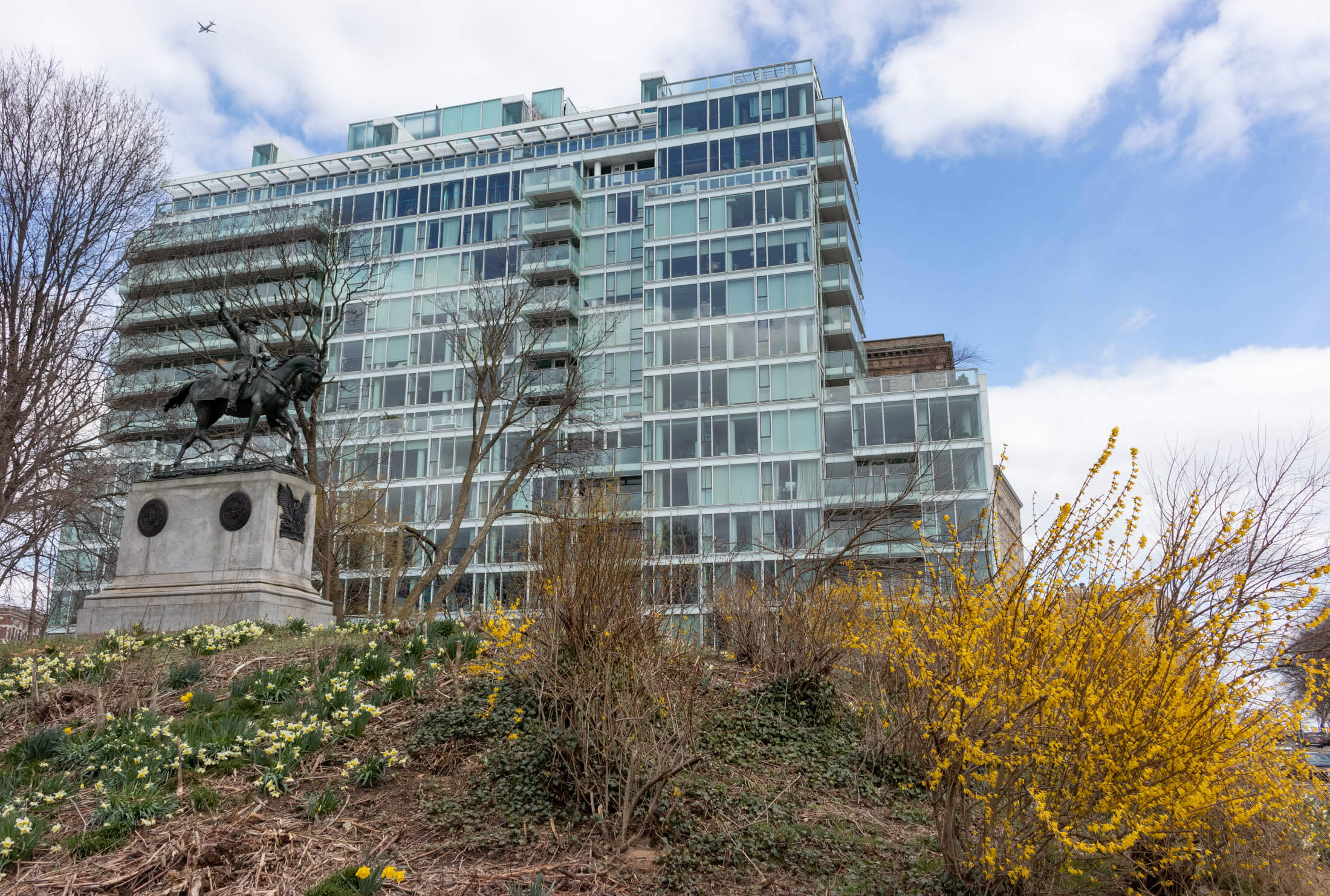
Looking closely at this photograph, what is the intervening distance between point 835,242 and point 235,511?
40.6 metres

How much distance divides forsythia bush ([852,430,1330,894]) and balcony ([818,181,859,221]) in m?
47.3

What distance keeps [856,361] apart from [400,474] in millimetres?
24664

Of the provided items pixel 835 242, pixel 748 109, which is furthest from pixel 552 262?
pixel 835 242

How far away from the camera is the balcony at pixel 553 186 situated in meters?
57.3

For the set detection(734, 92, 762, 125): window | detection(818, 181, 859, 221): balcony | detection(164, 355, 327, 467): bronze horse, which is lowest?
detection(164, 355, 327, 467): bronze horse

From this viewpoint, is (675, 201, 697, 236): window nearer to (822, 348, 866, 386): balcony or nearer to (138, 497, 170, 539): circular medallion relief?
(822, 348, 866, 386): balcony

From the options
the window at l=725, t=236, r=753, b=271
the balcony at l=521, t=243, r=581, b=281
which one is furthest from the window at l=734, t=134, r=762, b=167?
the balcony at l=521, t=243, r=581, b=281

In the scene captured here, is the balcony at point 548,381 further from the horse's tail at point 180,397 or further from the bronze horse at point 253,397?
the horse's tail at point 180,397

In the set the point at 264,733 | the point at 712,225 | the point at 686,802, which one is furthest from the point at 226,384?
the point at 712,225

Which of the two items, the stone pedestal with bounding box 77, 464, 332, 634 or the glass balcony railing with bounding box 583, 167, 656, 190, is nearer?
the stone pedestal with bounding box 77, 464, 332, 634

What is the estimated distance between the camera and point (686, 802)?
26.7 feet

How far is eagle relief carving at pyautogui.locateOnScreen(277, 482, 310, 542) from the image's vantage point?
16.6 m

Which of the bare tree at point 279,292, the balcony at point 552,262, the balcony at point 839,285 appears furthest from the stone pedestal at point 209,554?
the balcony at point 552,262

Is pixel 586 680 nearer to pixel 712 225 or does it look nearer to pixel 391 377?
pixel 712 225
